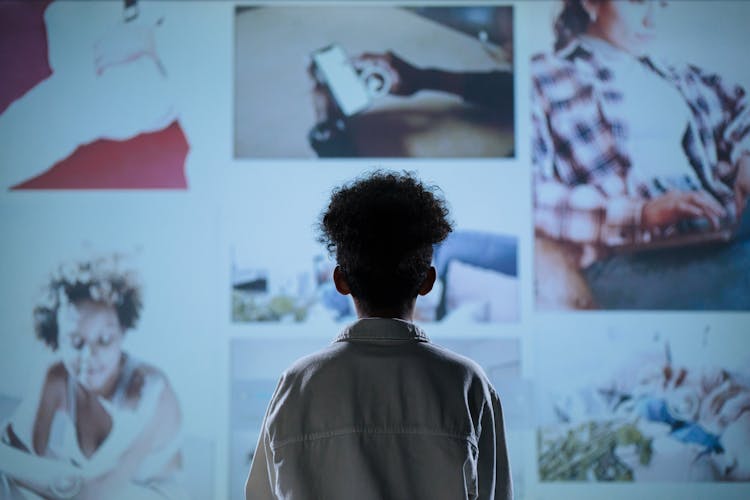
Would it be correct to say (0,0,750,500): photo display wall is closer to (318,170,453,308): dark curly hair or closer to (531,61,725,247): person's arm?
(531,61,725,247): person's arm

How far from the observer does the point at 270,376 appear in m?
2.47

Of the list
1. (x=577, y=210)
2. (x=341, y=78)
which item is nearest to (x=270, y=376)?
(x=341, y=78)

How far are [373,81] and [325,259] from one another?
1.80 feet

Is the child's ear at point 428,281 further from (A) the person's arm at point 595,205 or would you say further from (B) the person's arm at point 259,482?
(A) the person's arm at point 595,205

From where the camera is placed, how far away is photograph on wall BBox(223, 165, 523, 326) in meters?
2.49

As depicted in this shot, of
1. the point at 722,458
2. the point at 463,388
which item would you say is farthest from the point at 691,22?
the point at 463,388

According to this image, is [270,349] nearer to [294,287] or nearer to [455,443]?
[294,287]

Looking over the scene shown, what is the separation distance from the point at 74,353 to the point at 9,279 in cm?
30

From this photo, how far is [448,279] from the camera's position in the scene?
2.49 m

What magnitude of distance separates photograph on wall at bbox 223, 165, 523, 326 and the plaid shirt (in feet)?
0.47

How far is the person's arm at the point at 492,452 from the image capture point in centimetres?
103

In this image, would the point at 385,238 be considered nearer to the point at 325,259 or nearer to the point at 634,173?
the point at 325,259

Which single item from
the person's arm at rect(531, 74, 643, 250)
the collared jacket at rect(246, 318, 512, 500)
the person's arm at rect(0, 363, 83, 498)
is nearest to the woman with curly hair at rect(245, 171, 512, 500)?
the collared jacket at rect(246, 318, 512, 500)

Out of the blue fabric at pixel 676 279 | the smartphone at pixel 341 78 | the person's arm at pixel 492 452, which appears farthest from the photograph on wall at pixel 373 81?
the person's arm at pixel 492 452
